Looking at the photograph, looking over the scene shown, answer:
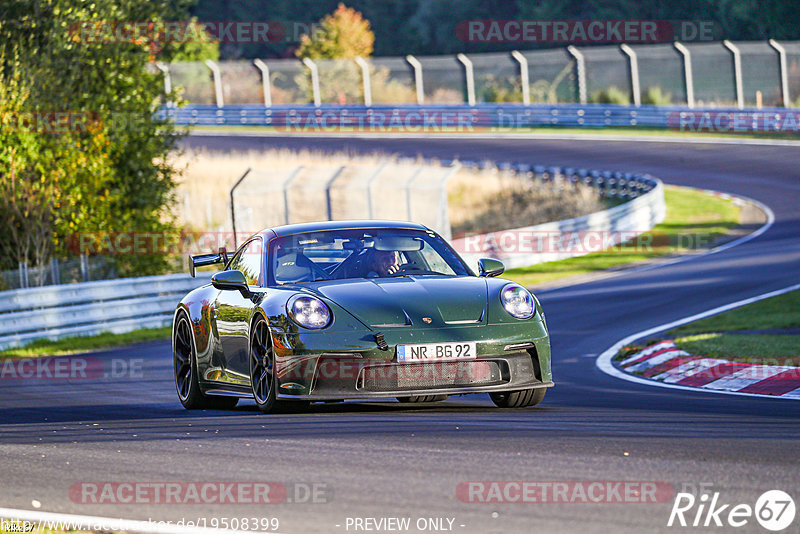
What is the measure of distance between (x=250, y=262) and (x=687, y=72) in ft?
125

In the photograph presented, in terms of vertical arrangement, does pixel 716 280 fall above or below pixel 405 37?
below

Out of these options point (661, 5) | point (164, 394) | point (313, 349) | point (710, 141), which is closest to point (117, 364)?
point (164, 394)

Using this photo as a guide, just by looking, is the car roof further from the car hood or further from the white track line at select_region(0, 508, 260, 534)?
the white track line at select_region(0, 508, 260, 534)

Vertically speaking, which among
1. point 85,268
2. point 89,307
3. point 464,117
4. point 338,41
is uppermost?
point 338,41

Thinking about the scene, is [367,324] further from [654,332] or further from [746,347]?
[654,332]

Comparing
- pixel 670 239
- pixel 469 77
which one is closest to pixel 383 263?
pixel 670 239

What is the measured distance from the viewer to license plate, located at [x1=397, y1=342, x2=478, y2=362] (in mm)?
7809

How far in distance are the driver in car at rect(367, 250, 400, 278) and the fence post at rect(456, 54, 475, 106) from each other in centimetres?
4091

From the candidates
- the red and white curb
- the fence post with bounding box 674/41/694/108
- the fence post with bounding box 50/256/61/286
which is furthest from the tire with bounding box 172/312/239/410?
the fence post with bounding box 674/41/694/108

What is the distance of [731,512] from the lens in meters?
4.99

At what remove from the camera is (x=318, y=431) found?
7.41 m

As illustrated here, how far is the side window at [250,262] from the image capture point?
9141mm

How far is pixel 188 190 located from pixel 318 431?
91.5 ft

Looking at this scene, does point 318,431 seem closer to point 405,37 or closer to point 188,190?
point 188,190
